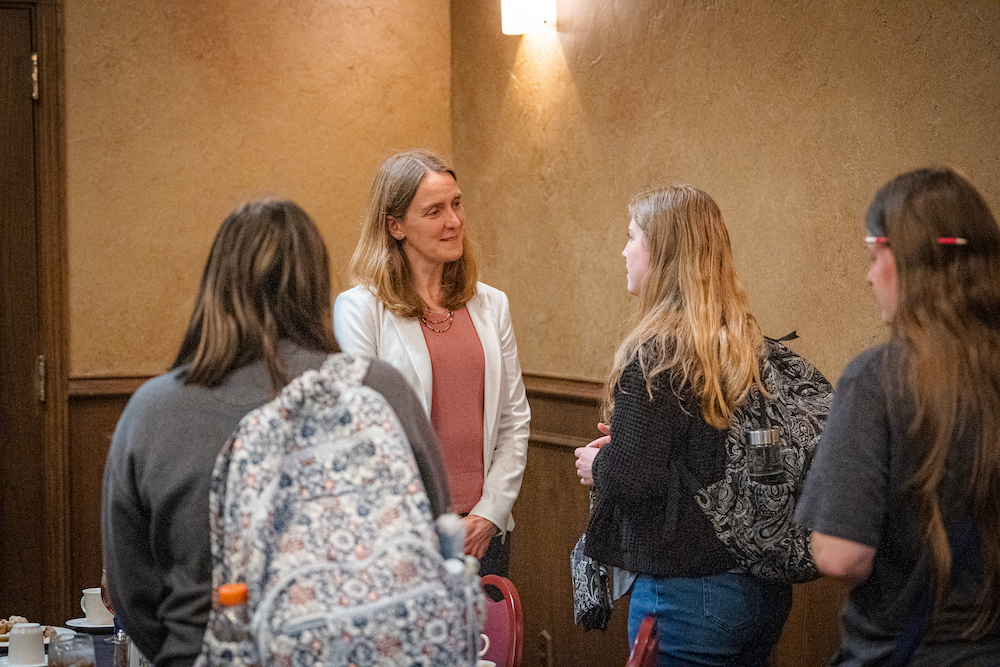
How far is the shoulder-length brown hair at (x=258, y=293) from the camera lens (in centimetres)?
146

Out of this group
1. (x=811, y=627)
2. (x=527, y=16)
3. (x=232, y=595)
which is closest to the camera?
(x=232, y=595)

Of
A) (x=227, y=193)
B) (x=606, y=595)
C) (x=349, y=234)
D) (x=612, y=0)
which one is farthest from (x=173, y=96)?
(x=606, y=595)

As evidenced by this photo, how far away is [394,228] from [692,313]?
92cm

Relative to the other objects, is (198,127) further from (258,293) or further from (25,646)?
(258,293)

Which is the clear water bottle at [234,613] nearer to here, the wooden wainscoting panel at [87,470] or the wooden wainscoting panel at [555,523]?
the wooden wainscoting panel at [555,523]

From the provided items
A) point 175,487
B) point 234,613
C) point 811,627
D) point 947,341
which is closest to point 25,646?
point 175,487

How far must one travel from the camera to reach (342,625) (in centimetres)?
124

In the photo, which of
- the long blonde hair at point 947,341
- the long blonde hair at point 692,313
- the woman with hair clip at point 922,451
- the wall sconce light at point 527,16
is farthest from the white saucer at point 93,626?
the wall sconce light at point 527,16

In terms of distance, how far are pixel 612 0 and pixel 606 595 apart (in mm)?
2154

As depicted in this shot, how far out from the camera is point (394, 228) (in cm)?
266

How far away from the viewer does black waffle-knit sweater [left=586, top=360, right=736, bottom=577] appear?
202 centimetres

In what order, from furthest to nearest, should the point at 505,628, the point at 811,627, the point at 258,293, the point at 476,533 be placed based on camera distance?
the point at 811,627, the point at 476,533, the point at 505,628, the point at 258,293

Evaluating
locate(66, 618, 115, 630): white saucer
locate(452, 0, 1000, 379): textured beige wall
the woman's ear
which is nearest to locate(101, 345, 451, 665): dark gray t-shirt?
locate(66, 618, 115, 630): white saucer

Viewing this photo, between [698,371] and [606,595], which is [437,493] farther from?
[606,595]
